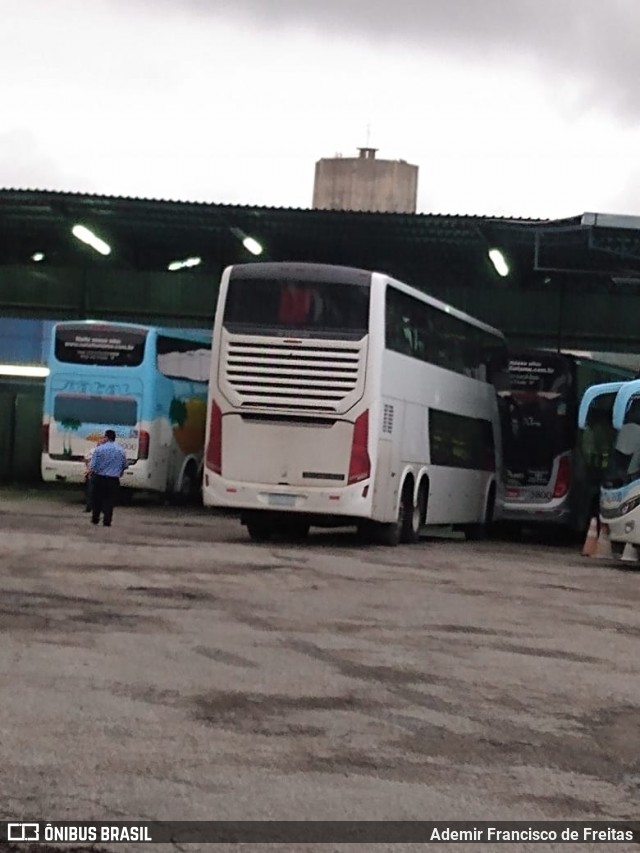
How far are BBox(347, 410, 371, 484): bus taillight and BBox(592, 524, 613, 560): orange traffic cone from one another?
17.7ft

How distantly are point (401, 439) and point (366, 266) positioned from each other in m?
19.3

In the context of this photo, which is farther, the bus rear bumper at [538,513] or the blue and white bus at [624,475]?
the bus rear bumper at [538,513]

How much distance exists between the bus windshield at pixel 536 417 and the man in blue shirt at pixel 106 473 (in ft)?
28.0

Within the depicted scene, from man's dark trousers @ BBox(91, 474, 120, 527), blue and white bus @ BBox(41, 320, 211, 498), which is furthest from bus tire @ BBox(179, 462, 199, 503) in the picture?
man's dark trousers @ BBox(91, 474, 120, 527)

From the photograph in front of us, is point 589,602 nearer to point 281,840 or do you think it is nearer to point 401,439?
point 401,439

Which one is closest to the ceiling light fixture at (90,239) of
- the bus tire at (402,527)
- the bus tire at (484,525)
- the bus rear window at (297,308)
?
the bus tire at (484,525)

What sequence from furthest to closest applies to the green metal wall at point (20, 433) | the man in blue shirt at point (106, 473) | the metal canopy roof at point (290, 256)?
the green metal wall at point (20, 433) < the metal canopy roof at point (290, 256) < the man in blue shirt at point (106, 473)

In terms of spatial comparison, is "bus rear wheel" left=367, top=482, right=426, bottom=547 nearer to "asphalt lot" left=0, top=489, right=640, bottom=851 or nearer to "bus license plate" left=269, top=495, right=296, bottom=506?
"bus license plate" left=269, top=495, right=296, bottom=506

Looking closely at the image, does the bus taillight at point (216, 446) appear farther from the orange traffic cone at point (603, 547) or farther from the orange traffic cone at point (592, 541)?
the orange traffic cone at point (592, 541)

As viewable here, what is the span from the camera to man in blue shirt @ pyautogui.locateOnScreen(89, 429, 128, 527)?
28359mm

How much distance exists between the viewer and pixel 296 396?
2539 centimetres

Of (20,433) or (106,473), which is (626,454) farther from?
(20,433)

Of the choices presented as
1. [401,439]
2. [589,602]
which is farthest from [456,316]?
[589,602]

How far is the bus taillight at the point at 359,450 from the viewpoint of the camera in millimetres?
25297
